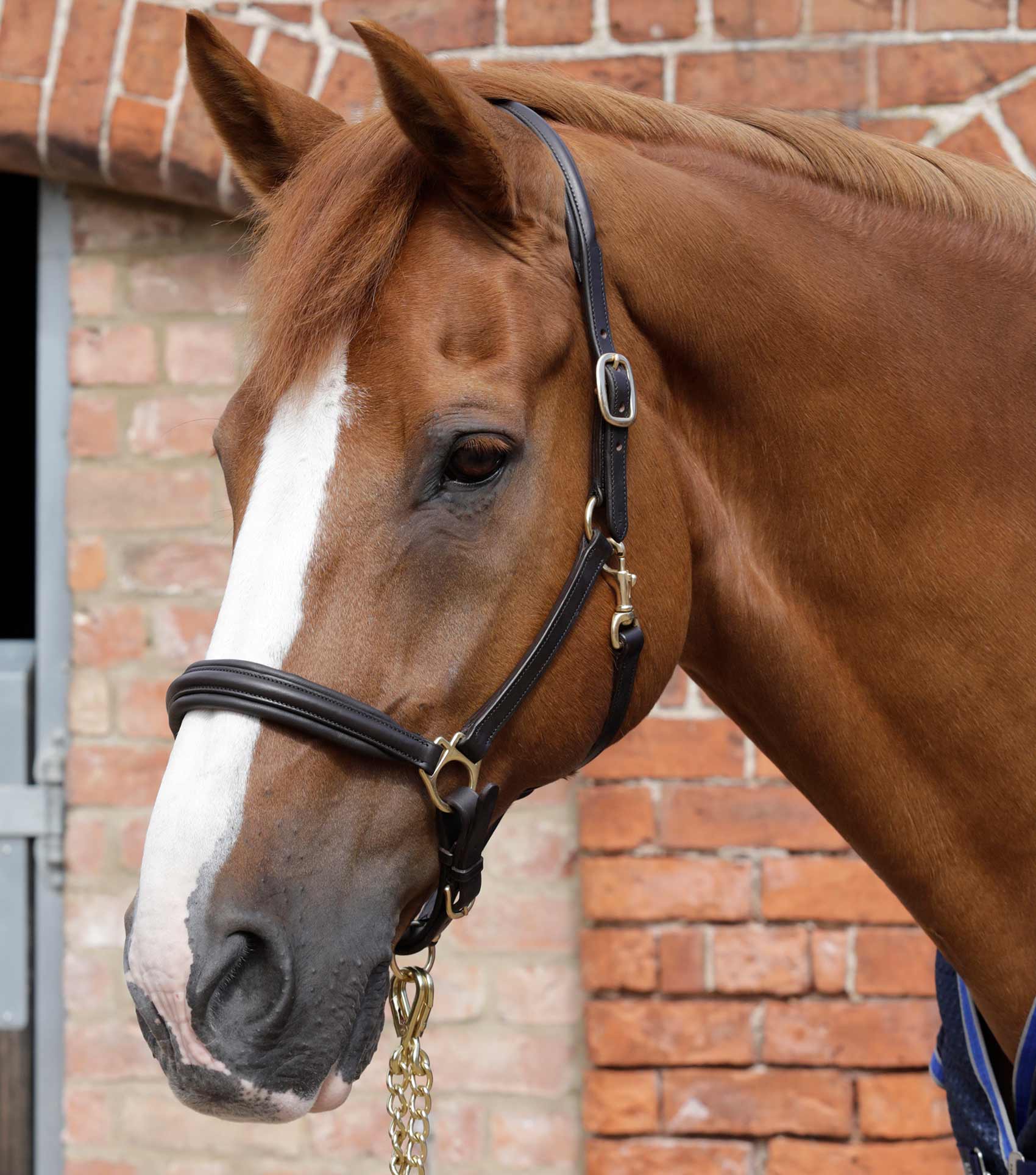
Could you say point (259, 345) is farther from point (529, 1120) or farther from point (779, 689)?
point (529, 1120)

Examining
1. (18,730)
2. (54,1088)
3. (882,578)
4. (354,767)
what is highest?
(882,578)

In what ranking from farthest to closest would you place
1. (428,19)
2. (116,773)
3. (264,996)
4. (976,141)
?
1. (116,773)
2. (428,19)
3. (976,141)
4. (264,996)

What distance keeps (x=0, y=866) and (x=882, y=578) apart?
6.11ft

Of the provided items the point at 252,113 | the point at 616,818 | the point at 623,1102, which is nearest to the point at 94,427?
the point at 252,113

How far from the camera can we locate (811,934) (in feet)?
Answer: 6.27

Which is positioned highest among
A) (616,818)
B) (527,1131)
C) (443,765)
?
(443,765)

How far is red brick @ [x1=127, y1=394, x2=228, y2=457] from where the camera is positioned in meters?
2.11

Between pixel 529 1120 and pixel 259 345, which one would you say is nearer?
pixel 259 345

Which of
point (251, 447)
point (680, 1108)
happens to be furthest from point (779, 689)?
point (680, 1108)

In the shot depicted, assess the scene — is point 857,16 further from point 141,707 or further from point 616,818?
point 141,707

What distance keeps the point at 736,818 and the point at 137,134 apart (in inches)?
64.7

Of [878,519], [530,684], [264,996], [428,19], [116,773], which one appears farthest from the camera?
[116,773]

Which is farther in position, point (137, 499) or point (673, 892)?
point (137, 499)

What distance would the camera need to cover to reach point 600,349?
102cm
